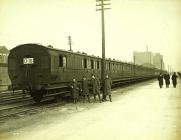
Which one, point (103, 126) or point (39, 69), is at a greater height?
point (39, 69)

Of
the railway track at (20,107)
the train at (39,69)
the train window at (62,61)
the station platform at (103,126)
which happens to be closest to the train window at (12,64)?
the train at (39,69)

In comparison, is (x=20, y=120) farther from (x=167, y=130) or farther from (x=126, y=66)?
(x=126, y=66)

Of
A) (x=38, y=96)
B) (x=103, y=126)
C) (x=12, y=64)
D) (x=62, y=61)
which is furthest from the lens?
(x=62, y=61)

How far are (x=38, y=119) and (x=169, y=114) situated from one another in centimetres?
509

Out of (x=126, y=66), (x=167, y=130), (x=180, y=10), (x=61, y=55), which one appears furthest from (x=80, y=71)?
(x=126, y=66)

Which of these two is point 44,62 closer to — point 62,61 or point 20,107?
point 62,61

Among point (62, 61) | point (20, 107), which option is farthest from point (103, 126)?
point (62, 61)

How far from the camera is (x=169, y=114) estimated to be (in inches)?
531

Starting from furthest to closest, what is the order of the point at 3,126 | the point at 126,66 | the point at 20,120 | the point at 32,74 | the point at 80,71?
the point at 126,66 < the point at 80,71 < the point at 32,74 < the point at 20,120 < the point at 3,126

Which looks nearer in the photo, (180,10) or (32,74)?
(180,10)

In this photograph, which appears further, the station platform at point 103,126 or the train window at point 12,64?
the train window at point 12,64

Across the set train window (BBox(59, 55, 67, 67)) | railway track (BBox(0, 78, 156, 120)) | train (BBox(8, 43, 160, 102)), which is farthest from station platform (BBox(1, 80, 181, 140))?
train window (BBox(59, 55, 67, 67))

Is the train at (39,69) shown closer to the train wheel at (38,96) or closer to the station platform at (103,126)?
the train wheel at (38,96)

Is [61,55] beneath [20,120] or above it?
above
